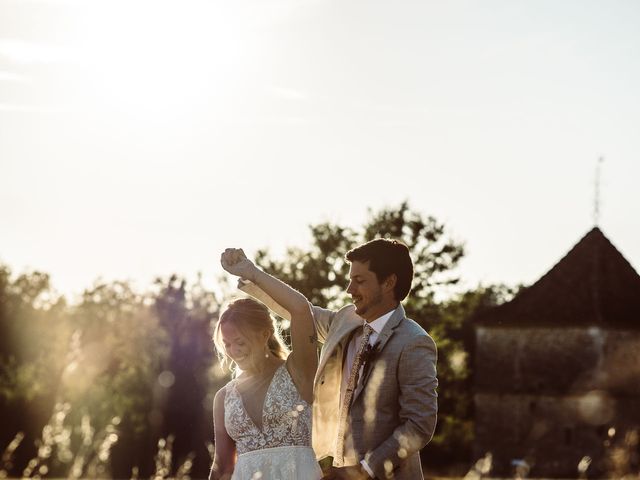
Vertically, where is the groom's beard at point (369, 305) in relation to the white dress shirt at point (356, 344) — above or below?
above

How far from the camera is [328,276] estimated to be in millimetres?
35469

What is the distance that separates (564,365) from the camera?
39.8 meters

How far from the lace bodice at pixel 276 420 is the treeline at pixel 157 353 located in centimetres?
2004

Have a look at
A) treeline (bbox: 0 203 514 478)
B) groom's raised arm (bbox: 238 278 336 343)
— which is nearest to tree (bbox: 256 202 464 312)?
treeline (bbox: 0 203 514 478)

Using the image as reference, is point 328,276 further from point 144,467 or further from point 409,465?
point 409,465

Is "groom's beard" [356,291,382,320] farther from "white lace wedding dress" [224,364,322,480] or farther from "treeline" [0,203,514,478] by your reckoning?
"treeline" [0,203,514,478]

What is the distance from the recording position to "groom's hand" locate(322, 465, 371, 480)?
515 centimetres

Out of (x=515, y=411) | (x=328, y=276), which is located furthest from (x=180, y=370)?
(x=515, y=411)

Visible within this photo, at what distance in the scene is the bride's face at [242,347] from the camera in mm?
5344

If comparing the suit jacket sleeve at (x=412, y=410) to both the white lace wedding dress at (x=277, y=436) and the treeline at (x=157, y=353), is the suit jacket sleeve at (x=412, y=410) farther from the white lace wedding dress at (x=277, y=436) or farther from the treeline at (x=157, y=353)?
the treeline at (x=157, y=353)

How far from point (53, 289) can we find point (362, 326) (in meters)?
54.7

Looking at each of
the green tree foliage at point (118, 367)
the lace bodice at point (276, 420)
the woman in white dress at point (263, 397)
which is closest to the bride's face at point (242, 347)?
the woman in white dress at point (263, 397)

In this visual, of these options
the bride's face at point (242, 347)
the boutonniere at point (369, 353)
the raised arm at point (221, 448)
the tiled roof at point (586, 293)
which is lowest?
the raised arm at point (221, 448)

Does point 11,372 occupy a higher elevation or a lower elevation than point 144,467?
higher
